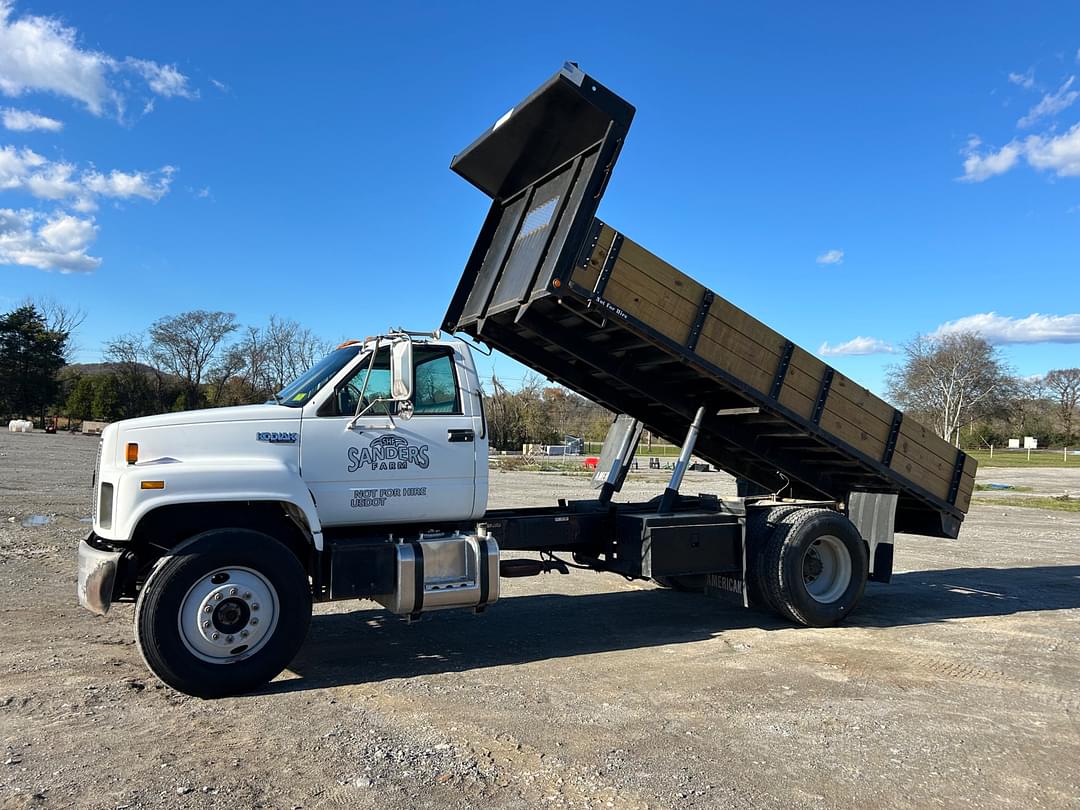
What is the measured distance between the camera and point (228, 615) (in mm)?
5426

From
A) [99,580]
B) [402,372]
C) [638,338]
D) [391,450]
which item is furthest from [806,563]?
[99,580]

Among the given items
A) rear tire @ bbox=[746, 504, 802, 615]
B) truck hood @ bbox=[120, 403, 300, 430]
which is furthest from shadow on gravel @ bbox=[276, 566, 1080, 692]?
truck hood @ bbox=[120, 403, 300, 430]

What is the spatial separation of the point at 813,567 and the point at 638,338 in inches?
125

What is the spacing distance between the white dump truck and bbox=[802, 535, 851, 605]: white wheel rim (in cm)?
2

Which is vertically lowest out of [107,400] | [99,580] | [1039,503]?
[99,580]

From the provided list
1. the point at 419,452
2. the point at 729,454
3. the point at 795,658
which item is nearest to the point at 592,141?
the point at 419,452

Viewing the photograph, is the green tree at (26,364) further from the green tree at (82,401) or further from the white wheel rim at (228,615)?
the white wheel rim at (228,615)

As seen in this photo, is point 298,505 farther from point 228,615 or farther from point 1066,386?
point 1066,386

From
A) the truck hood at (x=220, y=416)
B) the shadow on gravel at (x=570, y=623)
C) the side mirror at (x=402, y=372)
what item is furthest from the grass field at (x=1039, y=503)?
the truck hood at (x=220, y=416)

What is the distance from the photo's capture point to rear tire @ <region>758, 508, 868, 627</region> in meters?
7.57

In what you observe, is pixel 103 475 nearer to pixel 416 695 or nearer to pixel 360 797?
pixel 416 695

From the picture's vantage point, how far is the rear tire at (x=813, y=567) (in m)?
7.57

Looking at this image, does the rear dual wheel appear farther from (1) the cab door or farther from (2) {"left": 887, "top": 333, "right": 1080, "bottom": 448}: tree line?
(2) {"left": 887, "top": 333, "right": 1080, "bottom": 448}: tree line

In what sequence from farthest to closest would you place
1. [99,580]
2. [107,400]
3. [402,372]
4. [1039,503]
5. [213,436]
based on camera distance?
[107,400], [1039,503], [402,372], [213,436], [99,580]
